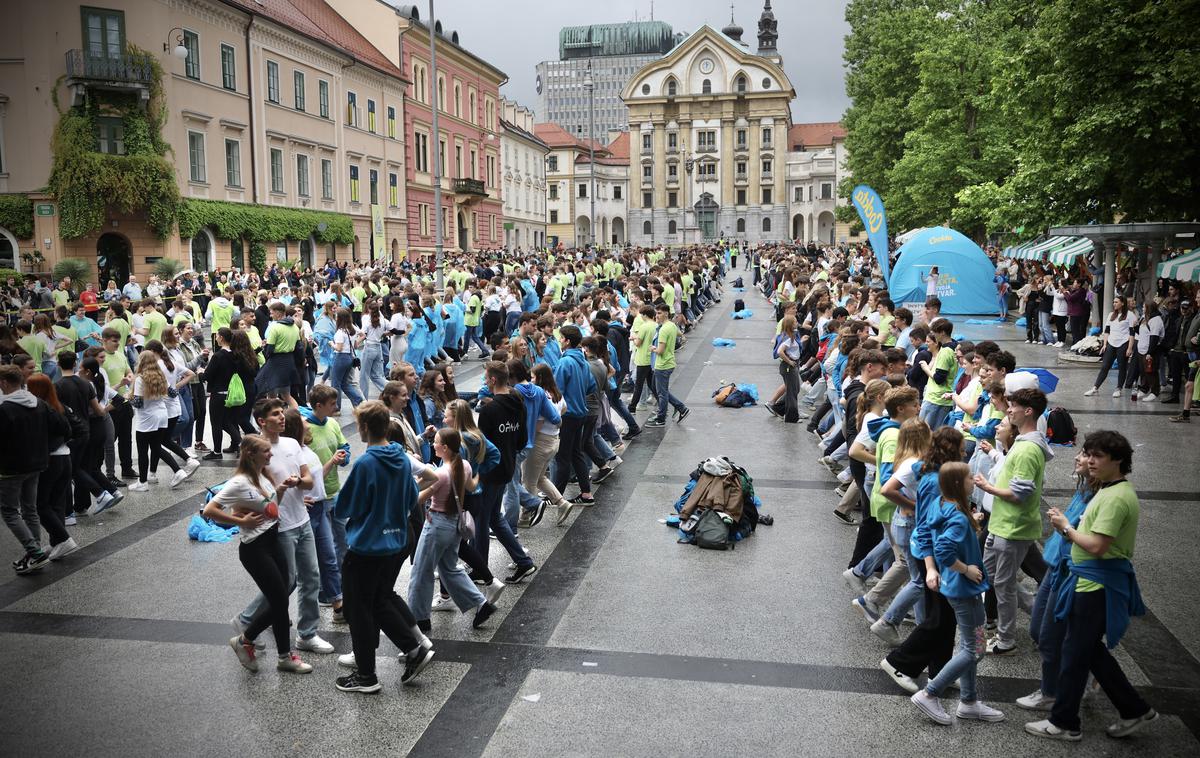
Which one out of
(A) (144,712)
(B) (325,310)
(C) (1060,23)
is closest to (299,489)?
(A) (144,712)

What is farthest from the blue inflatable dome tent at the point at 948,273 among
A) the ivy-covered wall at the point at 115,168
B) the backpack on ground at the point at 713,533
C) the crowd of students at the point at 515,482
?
the ivy-covered wall at the point at 115,168

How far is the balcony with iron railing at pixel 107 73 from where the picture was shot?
29391 millimetres

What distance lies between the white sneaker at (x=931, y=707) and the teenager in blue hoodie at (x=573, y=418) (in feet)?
16.6

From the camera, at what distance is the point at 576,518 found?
32.0 feet

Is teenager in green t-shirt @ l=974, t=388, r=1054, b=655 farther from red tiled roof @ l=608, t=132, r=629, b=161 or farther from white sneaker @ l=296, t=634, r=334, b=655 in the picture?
red tiled roof @ l=608, t=132, r=629, b=161

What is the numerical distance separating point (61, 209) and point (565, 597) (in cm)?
2861

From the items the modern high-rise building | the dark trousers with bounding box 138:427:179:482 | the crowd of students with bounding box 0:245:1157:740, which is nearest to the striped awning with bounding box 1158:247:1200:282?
the crowd of students with bounding box 0:245:1157:740

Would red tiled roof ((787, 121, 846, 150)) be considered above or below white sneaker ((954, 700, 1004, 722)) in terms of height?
above

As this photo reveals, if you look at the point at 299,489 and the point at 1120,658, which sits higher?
the point at 299,489

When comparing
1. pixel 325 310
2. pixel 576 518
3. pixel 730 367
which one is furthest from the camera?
pixel 730 367

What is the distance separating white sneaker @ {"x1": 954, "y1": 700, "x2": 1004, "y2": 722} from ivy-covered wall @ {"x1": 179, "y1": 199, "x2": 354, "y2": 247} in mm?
32098

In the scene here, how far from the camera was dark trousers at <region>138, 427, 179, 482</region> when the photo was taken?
10.8 metres

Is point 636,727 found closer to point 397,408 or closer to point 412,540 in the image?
point 412,540

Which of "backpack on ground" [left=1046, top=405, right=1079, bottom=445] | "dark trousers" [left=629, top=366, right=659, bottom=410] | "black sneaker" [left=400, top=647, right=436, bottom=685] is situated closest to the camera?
"black sneaker" [left=400, top=647, right=436, bottom=685]
